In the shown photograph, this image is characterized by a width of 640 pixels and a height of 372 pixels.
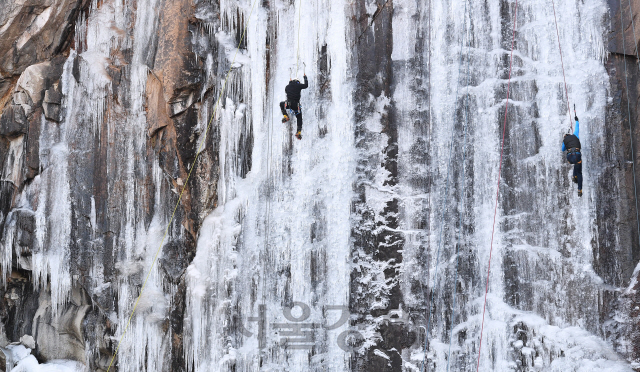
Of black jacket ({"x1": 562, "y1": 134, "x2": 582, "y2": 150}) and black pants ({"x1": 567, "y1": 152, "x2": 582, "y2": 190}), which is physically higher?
black jacket ({"x1": 562, "y1": 134, "x2": 582, "y2": 150})

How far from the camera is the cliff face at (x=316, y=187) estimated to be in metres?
8.23

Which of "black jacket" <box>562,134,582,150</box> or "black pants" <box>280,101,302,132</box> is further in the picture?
"black pants" <box>280,101,302,132</box>

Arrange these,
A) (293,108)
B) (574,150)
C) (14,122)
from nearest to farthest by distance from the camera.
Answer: (574,150) < (293,108) < (14,122)

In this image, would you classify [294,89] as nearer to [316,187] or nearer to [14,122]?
[316,187]

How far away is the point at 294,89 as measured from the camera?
8711 mm

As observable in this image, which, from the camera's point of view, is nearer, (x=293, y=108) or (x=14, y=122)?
(x=293, y=108)

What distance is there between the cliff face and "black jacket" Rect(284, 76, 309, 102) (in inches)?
20.7

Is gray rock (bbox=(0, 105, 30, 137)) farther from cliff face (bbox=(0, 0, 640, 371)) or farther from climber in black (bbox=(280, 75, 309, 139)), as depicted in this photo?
climber in black (bbox=(280, 75, 309, 139))

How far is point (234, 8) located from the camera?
9.68 m

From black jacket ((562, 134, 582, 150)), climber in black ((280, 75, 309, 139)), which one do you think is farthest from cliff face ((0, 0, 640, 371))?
black jacket ((562, 134, 582, 150))

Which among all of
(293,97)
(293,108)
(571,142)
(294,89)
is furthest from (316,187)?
(571,142)

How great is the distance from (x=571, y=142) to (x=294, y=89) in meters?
3.88

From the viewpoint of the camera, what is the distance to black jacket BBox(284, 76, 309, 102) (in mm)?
8688

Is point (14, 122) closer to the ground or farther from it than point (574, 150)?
farther from it
